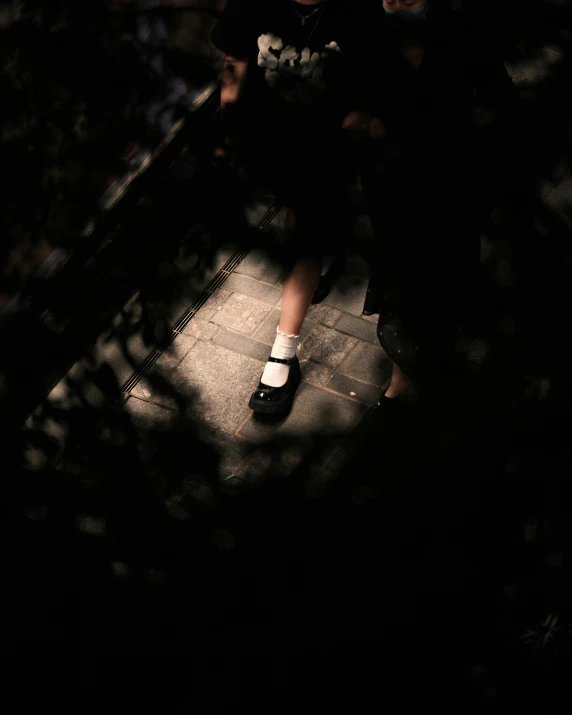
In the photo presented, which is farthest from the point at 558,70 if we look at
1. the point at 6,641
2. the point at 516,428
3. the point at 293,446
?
the point at 6,641

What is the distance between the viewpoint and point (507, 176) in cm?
227

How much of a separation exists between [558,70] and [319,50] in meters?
1.00

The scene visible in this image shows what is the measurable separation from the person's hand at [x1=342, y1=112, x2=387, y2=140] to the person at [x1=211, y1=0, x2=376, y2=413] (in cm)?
1

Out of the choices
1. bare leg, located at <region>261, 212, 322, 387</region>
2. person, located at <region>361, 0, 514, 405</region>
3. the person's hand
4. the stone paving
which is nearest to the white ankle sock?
bare leg, located at <region>261, 212, 322, 387</region>

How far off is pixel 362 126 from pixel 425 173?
0.45 meters

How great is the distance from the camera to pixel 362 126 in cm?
281

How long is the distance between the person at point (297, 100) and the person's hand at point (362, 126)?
11 mm

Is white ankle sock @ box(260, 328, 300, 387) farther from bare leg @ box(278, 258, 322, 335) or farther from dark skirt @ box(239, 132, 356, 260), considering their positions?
dark skirt @ box(239, 132, 356, 260)

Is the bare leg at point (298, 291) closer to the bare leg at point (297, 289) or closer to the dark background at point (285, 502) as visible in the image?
the bare leg at point (297, 289)

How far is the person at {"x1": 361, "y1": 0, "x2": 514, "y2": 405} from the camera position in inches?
90.7

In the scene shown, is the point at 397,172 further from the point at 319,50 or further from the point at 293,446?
the point at 293,446

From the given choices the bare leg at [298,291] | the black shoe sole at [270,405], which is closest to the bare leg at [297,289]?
the bare leg at [298,291]

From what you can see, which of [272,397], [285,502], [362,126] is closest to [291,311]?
[272,397]

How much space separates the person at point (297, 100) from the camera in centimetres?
274
